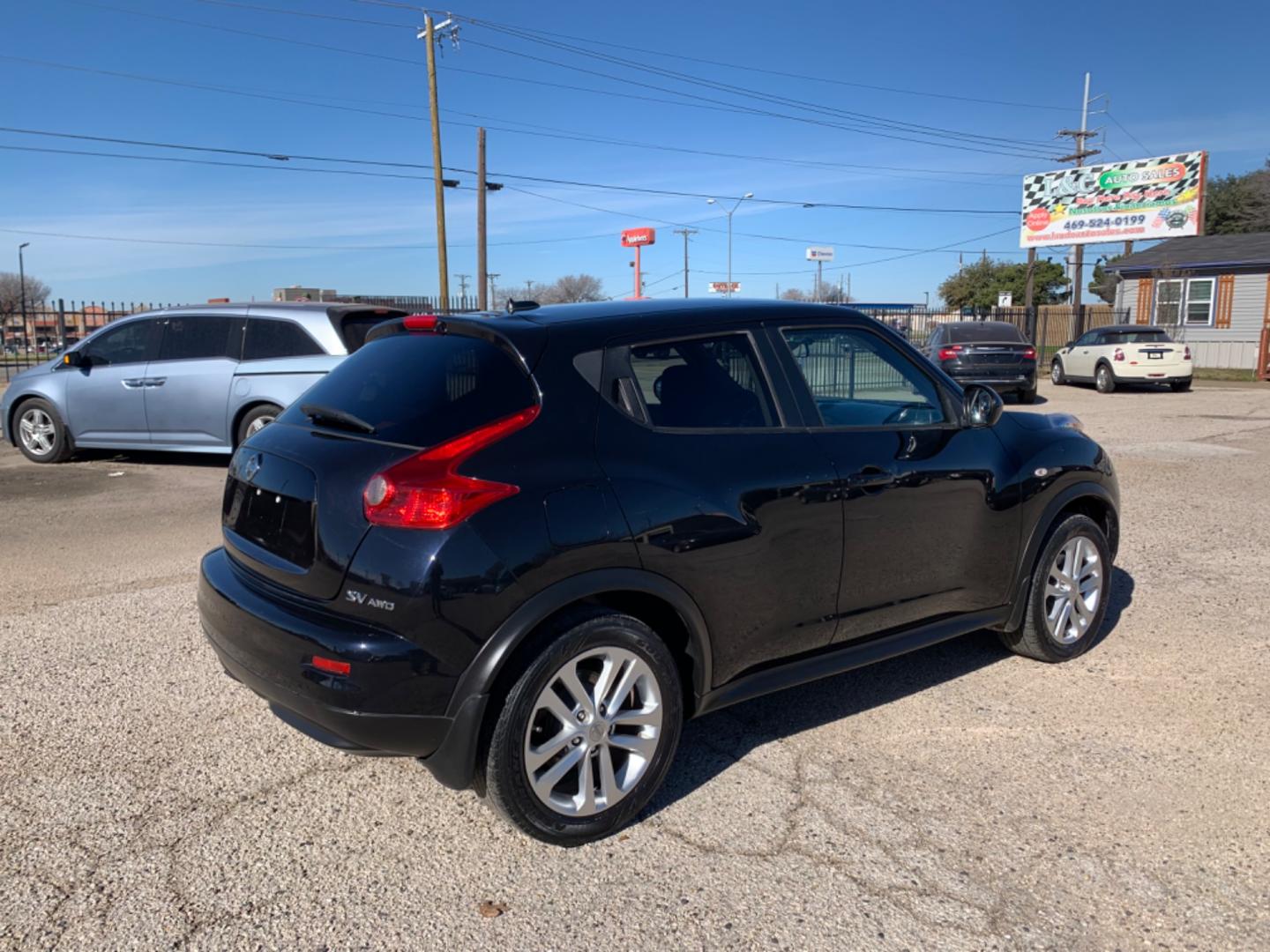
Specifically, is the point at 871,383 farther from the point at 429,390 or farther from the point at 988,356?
the point at 988,356

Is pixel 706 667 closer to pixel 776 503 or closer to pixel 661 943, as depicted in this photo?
pixel 776 503

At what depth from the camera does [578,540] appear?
290 centimetres

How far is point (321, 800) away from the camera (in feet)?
10.9

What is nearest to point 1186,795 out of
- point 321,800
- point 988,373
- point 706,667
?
point 706,667

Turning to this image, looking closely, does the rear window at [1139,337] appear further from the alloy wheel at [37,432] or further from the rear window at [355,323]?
the alloy wheel at [37,432]

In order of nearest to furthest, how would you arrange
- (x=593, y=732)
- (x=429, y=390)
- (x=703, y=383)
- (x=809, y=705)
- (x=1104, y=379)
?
(x=593, y=732) → (x=429, y=390) → (x=703, y=383) → (x=809, y=705) → (x=1104, y=379)

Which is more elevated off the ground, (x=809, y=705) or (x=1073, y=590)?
(x=1073, y=590)

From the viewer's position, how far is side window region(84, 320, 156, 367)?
10.1 meters

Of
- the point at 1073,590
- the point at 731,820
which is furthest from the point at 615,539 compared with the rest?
the point at 1073,590

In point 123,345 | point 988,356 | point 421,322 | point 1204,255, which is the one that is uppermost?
point 1204,255

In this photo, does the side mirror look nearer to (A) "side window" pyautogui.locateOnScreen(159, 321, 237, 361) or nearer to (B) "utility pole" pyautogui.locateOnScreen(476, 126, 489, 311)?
(A) "side window" pyautogui.locateOnScreen(159, 321, 237, 361)

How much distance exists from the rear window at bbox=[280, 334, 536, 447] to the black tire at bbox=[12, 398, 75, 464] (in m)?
8.50

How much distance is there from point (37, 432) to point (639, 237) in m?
39.6

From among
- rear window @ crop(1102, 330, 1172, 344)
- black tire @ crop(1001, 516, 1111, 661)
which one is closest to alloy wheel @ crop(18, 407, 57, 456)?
black tire @ crop(1001, 516, 1111, 661)
